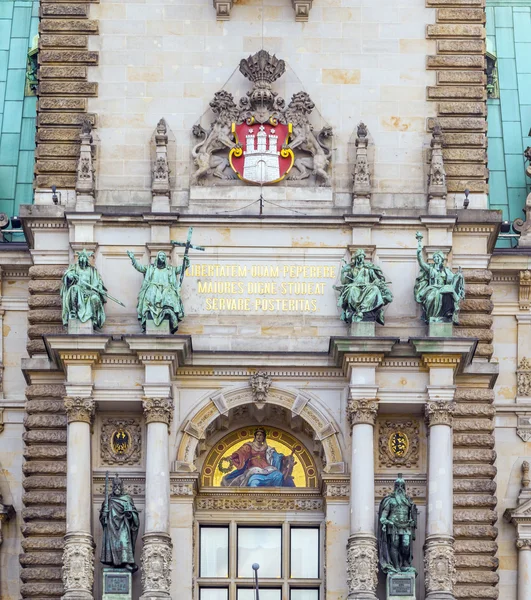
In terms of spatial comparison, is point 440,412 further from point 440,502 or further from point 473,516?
point 473,516

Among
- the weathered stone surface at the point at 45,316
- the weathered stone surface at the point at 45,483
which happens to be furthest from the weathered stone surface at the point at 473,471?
the weathered stone surface at the point at 45,316

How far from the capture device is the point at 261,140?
40500 millimetres

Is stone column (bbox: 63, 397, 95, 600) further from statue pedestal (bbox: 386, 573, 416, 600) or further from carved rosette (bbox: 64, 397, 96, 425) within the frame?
statue pedestal (bbox: 386, 573, 416, 600)

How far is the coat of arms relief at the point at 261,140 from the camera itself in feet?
132

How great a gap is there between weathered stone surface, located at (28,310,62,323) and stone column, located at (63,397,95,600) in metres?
1.71

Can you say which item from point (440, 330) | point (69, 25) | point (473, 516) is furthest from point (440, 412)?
point (69, 25)

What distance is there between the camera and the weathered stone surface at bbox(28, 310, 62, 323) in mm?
39688

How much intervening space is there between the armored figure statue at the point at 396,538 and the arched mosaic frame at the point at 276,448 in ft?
6.28

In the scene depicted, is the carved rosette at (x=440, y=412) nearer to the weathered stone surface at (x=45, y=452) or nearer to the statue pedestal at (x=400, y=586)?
the statue pedestal at (x=400, y=586)

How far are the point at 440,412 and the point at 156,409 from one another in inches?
172

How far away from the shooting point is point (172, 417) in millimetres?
38875

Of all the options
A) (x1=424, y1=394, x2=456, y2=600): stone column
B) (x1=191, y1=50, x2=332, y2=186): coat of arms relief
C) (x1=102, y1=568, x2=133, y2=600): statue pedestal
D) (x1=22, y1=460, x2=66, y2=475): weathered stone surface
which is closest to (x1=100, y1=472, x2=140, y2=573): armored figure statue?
(x1=102, y1=568, x2=133, y2=600): statue pedestal

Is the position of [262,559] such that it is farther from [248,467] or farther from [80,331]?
[80,331]

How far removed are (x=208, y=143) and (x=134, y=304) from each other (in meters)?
2.99
